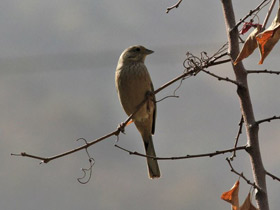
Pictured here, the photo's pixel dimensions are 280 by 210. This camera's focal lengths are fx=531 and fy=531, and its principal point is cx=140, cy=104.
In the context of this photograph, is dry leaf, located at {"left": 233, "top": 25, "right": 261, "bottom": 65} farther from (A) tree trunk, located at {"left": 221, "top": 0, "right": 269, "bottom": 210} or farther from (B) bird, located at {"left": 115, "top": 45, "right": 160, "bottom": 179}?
(B) bird, located at {"left": 115, "top": 45, "right": 160, "bottom": 179}

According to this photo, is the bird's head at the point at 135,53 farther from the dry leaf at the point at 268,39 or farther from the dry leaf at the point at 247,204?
the dry leaf at the point at 268,39

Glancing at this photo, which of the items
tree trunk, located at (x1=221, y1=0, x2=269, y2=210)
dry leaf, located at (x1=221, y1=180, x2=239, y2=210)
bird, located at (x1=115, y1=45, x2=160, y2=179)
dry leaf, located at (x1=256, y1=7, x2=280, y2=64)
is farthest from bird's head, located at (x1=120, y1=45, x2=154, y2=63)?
dry leaf, located at (x1=256, y1=7, x2=280, y2=64)

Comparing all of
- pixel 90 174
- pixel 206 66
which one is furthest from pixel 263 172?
pixel 90 174

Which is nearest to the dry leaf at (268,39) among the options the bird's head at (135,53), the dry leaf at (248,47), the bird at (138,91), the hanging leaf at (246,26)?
the dry leaf at (248,47)

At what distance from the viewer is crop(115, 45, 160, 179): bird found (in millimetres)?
5301

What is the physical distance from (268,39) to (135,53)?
3956 millimetres

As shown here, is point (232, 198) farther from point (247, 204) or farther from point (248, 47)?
point (248, 47)

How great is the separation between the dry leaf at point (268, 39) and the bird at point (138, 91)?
290cm

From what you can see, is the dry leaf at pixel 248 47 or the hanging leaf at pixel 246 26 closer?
the dry leaf at pixel 248 47

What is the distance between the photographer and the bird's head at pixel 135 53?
5892mm

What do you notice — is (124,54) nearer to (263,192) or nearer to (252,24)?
(252,24)

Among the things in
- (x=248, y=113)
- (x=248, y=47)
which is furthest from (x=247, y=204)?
(x=248, y=47)

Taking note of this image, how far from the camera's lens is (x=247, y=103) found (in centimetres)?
246

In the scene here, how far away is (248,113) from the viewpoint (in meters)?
2.44
